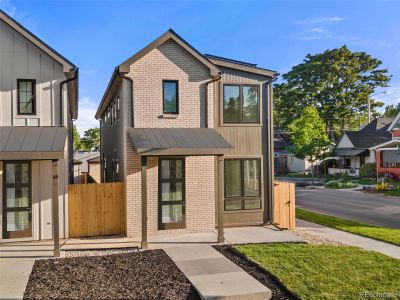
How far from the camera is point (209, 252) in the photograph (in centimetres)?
1106

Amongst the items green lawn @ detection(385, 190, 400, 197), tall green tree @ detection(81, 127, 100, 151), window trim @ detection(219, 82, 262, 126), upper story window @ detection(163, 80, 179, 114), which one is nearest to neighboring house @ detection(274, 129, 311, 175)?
green lawn @ detection(385, 190, 400, 197)

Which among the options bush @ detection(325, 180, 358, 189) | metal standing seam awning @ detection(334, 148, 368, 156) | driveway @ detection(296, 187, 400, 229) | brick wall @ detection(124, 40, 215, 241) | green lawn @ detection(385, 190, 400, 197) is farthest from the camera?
metal standing seam awning @ detection(334, 148, 368, 156)

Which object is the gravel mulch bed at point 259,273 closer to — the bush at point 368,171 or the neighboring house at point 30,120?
the neighboring house at point 30,120

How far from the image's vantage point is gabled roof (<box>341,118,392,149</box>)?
4734 centimetres

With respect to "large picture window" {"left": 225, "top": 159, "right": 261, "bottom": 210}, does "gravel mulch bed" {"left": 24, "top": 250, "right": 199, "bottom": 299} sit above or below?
below

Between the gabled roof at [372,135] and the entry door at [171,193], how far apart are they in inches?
1580

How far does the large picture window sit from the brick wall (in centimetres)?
93

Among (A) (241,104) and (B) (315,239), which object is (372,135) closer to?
(A) (241,104)

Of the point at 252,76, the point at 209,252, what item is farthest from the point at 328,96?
the point at 209,252

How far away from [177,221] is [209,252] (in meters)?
2.75

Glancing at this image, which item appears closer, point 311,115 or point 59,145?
point 59,145

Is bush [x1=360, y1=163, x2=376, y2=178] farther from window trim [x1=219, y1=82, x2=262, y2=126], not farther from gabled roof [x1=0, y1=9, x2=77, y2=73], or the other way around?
gabled roof [x1=0, y1=9, x2=77, y2=73]

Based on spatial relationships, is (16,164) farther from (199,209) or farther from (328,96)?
(328,96)

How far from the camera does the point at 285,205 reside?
14781 millimetres
